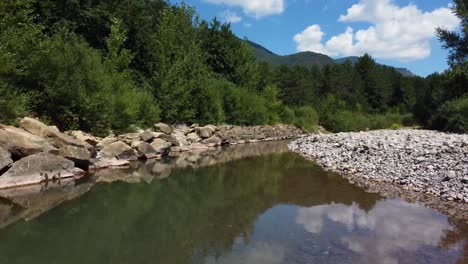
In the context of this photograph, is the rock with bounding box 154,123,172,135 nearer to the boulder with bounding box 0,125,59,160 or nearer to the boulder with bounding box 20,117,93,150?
the boulder with bounding box 20,117,93,150

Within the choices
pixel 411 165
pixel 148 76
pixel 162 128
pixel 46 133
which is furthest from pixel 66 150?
pixel 148 76

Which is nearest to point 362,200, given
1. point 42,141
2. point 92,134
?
point 42,141

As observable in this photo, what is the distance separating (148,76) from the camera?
4147 cm

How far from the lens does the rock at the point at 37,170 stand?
15.1 meters

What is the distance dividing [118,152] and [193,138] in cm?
1211

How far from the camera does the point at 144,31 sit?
4088 centimetres

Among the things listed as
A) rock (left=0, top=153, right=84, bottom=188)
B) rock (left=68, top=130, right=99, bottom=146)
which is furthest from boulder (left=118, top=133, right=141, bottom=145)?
rock (left=0, top=153, right=84, bottom=188)

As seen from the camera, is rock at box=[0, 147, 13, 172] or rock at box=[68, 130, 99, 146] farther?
rock at box=[68, 130, 99, 146]

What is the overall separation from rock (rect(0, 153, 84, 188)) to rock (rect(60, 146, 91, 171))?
1.79ft

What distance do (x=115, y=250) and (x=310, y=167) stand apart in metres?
15.4

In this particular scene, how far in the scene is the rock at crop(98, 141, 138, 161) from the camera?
21.6 m

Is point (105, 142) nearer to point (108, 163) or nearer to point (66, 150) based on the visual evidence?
point (108, 163)

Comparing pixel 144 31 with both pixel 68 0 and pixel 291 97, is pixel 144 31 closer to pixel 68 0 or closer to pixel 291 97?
pixel 68 0

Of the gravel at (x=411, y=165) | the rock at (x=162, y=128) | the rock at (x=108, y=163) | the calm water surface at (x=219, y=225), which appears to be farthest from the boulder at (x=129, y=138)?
the gravel at (x=411, y=165)
